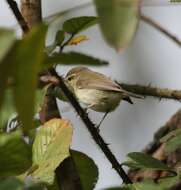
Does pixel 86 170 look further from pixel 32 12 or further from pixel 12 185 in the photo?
pixel 12 185

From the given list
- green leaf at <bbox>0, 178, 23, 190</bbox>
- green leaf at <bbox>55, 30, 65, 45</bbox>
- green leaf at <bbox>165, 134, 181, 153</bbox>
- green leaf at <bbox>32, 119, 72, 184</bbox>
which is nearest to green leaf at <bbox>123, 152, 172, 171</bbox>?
green leaf at <bbox>165, 134, 181, 153</bbox>

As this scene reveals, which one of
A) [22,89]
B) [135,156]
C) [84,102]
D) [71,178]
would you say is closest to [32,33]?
[22,89]

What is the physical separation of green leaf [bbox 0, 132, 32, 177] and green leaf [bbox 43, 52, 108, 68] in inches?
5.7

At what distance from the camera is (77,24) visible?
2.89 feet

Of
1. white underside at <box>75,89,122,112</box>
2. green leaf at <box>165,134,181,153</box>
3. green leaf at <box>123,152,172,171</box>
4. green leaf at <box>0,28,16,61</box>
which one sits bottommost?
white underside at <box>75,89,122,112</box>

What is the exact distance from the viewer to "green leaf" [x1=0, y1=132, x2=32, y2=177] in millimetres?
575

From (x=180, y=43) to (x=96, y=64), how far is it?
0.23 ft

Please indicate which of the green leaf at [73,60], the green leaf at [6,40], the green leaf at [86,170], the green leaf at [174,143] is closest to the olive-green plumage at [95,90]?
the green leaf at [174,143]

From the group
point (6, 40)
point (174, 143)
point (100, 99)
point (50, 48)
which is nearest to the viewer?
point (6, 40)

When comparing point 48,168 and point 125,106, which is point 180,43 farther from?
point 125,106

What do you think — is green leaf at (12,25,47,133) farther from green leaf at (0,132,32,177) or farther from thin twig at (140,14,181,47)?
green leaf at (0,132,32,177)

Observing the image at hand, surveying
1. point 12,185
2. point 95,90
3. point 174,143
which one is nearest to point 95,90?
point 95,90

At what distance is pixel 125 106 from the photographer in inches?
108

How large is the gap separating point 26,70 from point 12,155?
0.24 metres
